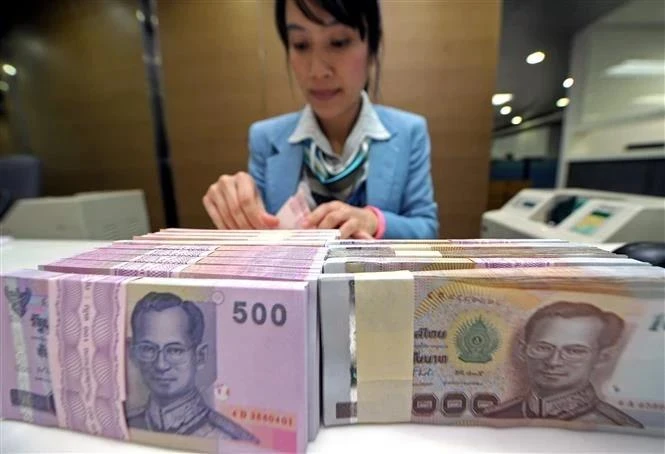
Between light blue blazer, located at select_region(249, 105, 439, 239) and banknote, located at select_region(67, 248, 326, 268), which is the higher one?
light blue blazer, located at select_region(249, 105, 439, 239)

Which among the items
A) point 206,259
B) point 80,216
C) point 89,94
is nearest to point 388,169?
point 206,259

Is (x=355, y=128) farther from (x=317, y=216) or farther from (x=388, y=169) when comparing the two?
(x=317, y=216)

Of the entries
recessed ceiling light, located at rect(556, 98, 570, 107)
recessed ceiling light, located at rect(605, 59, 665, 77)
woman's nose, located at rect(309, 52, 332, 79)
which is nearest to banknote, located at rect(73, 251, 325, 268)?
woman's nose, located at rect(309, 52, 332, 79)

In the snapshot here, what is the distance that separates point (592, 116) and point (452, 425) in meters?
0.82

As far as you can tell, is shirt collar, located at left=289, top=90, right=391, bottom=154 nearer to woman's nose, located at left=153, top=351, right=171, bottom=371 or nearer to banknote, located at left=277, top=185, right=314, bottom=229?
banknote, located at left=277, top=185, right=314, bottom=229

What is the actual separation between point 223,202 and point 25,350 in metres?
0.34

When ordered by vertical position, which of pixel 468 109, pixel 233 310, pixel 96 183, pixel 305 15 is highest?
pixel 305 15

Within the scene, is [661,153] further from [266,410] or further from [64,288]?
[64,288]

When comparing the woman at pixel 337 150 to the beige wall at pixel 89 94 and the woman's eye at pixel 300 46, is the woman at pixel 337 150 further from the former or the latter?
the beige wall at pixel 89 94

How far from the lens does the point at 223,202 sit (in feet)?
1.91

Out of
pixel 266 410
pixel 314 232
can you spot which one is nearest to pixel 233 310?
pixel 266 410

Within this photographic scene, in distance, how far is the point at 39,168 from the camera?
898mm

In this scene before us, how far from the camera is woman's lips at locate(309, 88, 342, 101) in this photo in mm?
609

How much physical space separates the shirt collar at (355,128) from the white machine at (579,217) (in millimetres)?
303
